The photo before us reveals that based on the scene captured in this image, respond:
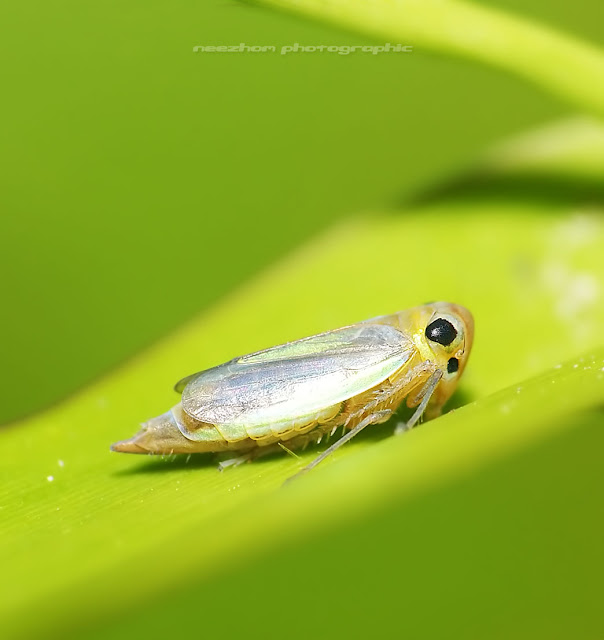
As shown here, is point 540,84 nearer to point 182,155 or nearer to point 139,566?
point 139,566

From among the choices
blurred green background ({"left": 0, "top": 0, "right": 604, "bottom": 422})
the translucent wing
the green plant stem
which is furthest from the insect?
blurred green background ({"left": 0, "top": 0, "right": 604, "bottom": 422})

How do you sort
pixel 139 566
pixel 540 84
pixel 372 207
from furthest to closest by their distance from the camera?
pixel 372 207 → pixel 540 84 → pixel 139 566

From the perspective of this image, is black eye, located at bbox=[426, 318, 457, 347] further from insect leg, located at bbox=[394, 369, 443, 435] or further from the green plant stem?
the green plant stem

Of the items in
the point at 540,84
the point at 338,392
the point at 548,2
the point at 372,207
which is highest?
the point at 548,2

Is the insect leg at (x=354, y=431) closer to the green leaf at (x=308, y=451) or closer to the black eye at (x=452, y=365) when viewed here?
the green leaf at (x=308, y=451)

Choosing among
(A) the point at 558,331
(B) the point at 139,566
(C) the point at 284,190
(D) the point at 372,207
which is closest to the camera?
(B) the point at 139,566

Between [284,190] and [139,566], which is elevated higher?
[284,190]

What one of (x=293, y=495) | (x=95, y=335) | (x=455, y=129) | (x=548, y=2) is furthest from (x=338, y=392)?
(x=548, y=2)

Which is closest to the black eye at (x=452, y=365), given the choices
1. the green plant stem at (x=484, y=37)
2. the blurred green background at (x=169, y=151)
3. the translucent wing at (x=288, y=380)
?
the translucent wing at (x=288, y=380)
